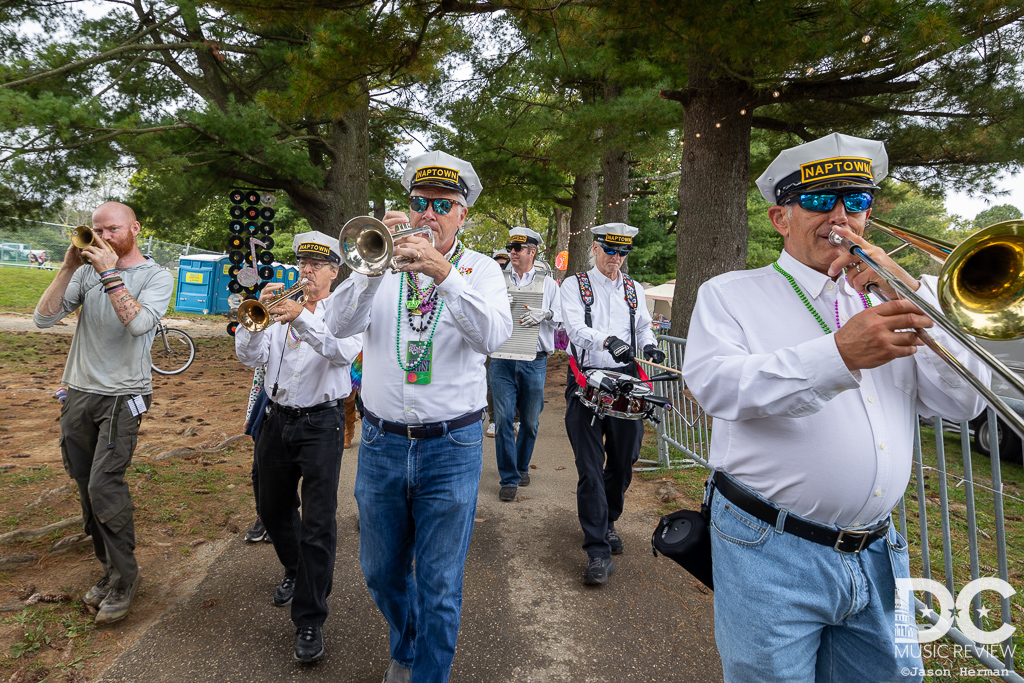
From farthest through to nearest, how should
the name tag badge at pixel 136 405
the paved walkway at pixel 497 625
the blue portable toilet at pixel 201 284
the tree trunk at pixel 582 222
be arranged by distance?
the blue portable toilet at pixel 201 284 → the tree trunk at pixel 582 222 → the name tag badge at pixel 136 405 → the paved walkway at pixel 497 625

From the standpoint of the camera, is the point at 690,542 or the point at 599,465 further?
the point at 599,465

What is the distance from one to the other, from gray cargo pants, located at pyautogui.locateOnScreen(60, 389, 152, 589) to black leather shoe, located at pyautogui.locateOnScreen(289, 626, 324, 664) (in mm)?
1193

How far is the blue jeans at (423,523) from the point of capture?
8.36ft

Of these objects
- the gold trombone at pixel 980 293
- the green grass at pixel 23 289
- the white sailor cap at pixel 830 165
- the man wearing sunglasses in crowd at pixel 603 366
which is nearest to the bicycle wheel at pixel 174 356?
the green grass at pixel 23 289

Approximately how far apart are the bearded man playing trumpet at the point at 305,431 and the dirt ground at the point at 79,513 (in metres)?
0.95

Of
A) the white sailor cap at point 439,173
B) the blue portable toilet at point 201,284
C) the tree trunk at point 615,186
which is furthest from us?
the blue portable toilet at point 201,284

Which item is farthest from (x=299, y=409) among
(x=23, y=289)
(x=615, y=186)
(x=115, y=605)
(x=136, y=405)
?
(x=23, y=289)

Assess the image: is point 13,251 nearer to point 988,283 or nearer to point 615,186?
point 615,186

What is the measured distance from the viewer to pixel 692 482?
19.6 ft

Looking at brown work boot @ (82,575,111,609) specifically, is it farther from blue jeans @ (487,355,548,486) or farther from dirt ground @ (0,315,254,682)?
blue jeans @ (487,355,548,486)

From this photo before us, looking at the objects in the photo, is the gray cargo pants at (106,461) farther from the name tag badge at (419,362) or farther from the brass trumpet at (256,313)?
the name tag badge at (419,362)

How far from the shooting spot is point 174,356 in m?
12.3

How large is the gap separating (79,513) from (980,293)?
225 inches

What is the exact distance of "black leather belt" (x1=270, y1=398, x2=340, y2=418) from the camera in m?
3.27
